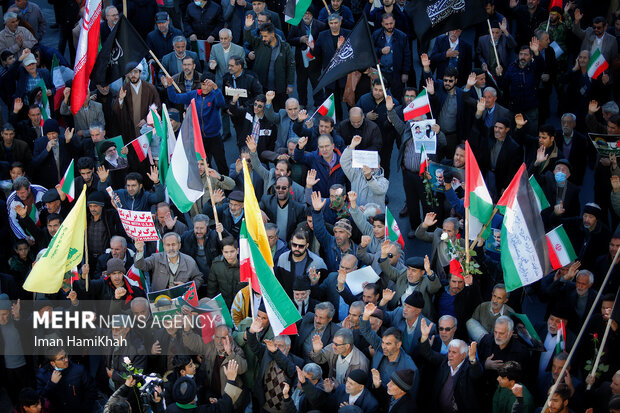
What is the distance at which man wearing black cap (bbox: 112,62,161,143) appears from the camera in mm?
13461

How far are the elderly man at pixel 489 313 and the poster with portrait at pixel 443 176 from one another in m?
2.33

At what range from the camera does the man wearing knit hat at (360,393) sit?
875cm

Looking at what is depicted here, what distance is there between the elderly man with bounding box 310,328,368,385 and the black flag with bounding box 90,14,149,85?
4981 millimetres

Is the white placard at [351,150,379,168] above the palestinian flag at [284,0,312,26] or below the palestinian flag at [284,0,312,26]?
below

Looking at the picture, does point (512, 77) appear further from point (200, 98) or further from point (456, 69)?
point (200, 98)

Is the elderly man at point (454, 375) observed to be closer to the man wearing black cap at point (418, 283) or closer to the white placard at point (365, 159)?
the man wearing black cap at point (418, 283)

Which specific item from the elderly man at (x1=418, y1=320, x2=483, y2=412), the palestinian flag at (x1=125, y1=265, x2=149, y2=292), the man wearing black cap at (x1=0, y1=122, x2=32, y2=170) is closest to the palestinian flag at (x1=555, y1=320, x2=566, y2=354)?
the elderly man at (x1=418, y1=320, x2=483, y2=412)

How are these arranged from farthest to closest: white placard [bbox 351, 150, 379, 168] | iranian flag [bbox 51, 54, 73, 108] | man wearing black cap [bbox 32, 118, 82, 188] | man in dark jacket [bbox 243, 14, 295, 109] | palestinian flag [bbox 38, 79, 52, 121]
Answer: man in dark jacket [bbox 243, 14, 295, 109] → iranian flag [bbox 51, 54, 73, 108] → palestinian flag [bbox 38, 79, 52, 121] → man wearing black cap [bbox 32, 118, 82, 188] → white placard [bbox 351, 150, 379, 168]

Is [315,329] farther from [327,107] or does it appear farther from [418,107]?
[327,107]

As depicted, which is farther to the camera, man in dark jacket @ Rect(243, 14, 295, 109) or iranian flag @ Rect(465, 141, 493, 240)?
man in dark jacket @ Rect(243, 14, 295, 109)

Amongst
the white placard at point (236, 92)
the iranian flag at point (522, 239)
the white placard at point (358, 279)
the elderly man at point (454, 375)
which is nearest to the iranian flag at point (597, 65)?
the iranian flag at point (522, 239)

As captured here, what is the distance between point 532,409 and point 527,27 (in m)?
8.47

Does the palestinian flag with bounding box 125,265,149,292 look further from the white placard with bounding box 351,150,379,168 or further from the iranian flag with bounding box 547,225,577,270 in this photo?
the iranian flag with bounding box 547,225,577,270

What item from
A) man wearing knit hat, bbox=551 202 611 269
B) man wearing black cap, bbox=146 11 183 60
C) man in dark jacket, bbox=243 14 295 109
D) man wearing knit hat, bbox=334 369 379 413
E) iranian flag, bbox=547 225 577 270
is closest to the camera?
man wearing knit hat, bbox=334 369 379 413
